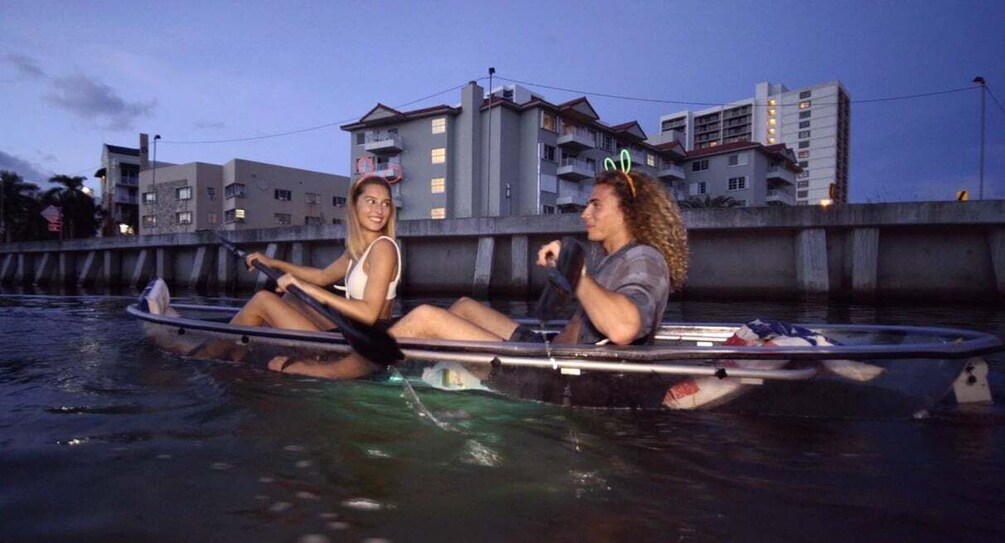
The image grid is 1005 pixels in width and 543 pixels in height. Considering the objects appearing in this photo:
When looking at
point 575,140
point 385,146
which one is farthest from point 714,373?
point 385,146

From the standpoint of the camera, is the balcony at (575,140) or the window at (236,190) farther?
the window at (236,190)

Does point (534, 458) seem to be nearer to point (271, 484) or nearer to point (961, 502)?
point (271, 484)

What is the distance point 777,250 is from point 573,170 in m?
23.2

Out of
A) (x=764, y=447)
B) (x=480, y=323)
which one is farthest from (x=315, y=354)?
(x=764, y=447)

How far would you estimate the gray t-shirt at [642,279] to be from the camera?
9.24ft

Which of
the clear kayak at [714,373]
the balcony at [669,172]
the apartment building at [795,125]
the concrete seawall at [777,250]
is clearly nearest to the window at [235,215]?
the concrete seawall at [777,250]

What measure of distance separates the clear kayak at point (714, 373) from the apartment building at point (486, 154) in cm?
3154

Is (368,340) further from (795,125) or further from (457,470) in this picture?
(795,125)

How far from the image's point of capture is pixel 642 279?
2832 millimetres

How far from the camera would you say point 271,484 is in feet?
7.29

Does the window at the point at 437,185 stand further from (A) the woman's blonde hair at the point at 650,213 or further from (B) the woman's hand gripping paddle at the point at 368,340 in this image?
(A) the woman's blonde hair at the point at 650,213

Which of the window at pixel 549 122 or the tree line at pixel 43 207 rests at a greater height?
the window at pixel 549 122

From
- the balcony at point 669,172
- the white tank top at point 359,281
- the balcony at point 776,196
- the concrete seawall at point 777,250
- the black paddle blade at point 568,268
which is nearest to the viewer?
the black paddle blade at point 568,268

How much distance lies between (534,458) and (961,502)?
1661 millimetres
